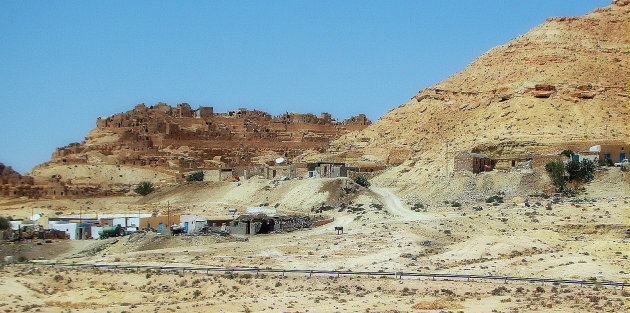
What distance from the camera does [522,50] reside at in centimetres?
8856

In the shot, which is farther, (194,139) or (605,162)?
(194,139)

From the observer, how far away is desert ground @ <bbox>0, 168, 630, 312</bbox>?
1188 inches

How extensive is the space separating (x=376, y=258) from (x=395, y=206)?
19171 mm

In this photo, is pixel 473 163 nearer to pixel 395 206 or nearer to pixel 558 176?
pixel 395 206

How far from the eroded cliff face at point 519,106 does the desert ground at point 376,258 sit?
1112cm

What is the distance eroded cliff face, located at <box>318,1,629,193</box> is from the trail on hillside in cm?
216

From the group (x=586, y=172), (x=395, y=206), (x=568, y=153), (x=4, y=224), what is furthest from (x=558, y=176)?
(x=4, y=224)

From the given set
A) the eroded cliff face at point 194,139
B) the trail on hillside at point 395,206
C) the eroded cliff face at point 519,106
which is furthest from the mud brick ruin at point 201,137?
the trail on hillside at point 395,206

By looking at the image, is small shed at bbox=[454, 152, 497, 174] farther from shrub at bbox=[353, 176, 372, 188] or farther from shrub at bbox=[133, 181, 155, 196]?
shrub at bbox=[133, 181, 155, 196]

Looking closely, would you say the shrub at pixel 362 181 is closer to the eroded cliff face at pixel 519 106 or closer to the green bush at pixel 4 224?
the eroded cliff face at pixel 519 106

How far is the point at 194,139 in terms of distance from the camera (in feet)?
320

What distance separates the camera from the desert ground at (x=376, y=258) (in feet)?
99.0

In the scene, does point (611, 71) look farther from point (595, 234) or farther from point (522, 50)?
point (595, 234)

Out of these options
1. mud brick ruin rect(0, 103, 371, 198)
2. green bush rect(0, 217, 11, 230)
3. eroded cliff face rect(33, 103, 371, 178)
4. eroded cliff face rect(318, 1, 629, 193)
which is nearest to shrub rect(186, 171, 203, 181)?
mud brick ruin rect(0, 103, 371, 198)
